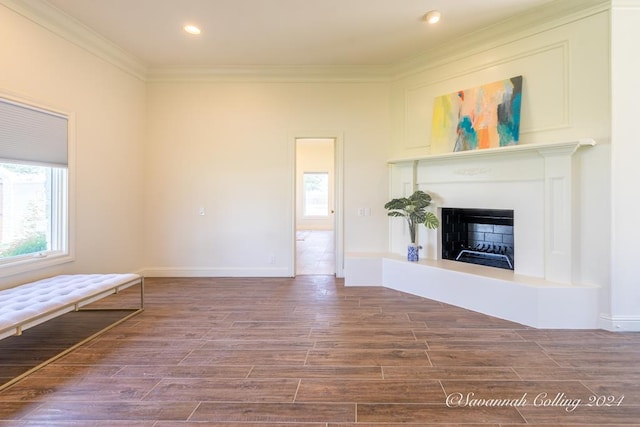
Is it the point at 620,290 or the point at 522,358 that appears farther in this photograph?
the point at 620,290

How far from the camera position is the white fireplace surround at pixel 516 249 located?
116 inches

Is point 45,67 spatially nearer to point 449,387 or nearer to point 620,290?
point 449,387

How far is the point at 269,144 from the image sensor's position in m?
4.80

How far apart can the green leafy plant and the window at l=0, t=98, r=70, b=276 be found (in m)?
3.99

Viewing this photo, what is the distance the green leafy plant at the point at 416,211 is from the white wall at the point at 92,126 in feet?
12.4

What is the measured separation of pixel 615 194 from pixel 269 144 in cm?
415

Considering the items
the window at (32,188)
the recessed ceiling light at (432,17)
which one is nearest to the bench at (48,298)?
the window at (32,188)

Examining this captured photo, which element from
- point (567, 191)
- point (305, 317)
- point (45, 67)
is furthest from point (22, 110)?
point (567, 191)

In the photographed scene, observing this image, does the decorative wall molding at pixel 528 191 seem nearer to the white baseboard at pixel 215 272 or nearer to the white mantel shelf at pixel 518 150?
the white mantel shelf at pixel 518 150

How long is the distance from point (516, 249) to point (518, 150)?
111 cm

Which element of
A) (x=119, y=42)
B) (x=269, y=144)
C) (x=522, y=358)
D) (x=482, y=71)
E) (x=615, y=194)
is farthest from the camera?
(x=269, y=144)

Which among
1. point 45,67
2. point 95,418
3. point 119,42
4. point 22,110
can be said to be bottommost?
point 95,418

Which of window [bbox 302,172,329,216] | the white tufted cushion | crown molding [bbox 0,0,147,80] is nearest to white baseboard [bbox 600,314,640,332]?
the white tufted cushion

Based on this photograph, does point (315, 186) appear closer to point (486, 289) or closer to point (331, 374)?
point (486, 289)
